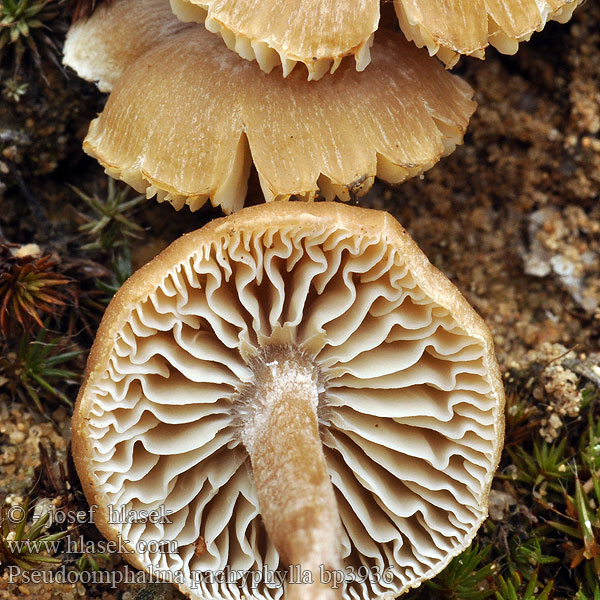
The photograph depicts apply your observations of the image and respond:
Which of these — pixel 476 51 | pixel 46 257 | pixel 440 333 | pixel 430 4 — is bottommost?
pixel 440 333

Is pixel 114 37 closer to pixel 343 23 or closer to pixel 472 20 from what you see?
pixel 343 23

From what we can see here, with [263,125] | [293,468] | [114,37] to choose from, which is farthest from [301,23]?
[293,468]

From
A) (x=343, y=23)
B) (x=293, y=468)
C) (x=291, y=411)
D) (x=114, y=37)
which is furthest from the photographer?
(x=114, y=37)

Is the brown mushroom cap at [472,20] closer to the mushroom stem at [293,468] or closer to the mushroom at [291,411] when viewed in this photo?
the mushroom at [291,411]

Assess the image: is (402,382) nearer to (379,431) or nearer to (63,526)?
(379,431)

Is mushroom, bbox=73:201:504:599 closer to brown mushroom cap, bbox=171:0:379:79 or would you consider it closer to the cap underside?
the cap underside

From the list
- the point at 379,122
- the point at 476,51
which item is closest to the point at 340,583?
the point at 379,122
